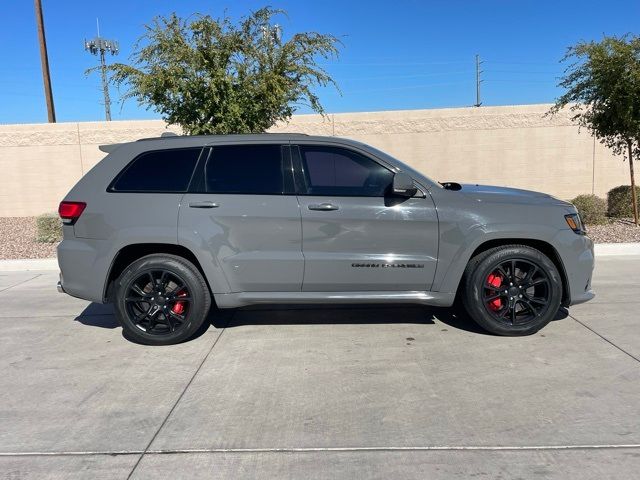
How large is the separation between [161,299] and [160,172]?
120cm

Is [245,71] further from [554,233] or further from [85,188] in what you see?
[554,233]

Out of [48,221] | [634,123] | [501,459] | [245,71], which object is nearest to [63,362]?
[501,459]

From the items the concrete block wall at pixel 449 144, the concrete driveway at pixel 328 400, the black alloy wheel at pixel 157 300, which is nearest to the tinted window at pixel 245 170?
the black alloy wheel at pixel 157 300

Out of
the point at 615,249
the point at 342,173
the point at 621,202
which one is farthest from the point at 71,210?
the point at 621,202

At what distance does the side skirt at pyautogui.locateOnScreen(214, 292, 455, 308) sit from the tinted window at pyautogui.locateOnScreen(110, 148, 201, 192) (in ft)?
3.72

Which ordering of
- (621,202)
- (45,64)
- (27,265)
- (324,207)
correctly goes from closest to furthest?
(324,207) < (27,265) < (621,202) < (45,64)

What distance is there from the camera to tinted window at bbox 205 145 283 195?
15.6ft

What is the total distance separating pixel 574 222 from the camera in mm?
4805

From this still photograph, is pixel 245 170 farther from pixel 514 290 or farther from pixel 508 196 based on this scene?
pixel 514 290

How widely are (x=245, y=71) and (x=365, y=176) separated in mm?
5103

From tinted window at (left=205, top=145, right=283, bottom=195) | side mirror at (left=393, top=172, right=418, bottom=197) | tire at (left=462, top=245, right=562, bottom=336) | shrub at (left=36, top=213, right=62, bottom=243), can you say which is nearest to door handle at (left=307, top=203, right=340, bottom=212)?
tinted window at (left=205, top=145, right=283, bottom=195)

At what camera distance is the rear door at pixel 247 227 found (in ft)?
15.2

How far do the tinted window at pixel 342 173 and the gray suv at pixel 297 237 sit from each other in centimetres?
1

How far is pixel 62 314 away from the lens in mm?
6051
